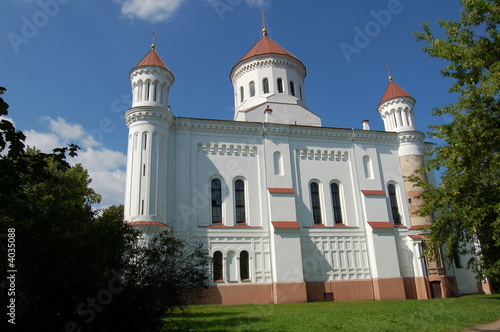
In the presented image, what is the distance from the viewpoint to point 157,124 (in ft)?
81.6

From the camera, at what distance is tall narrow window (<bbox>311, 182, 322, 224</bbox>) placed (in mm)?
27062

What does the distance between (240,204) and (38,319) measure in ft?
62.8

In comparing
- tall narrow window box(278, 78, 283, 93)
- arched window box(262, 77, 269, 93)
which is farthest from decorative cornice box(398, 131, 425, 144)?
arched window box(262, 77, 269, 93)

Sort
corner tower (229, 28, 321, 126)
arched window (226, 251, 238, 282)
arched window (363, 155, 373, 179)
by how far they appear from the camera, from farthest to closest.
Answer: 1. corner tower (229, 28, 321, 126)
2. arched window (363, 155, 373, 179)
3. arched window (226, 251, 238, 282)

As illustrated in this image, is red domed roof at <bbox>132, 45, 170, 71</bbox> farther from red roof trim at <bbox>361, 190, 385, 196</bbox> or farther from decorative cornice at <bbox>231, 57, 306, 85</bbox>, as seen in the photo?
red roof trim at <bbox>361, 190, 385, 196</bbox>

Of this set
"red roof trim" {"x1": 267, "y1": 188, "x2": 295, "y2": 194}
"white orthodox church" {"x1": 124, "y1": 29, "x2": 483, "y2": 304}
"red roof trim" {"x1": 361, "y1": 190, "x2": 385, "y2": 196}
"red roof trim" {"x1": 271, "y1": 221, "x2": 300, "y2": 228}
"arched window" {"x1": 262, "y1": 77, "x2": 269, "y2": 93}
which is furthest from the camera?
"arched window" {"x1": 262, "y1": 77, "x2": 269, "y2": 93}

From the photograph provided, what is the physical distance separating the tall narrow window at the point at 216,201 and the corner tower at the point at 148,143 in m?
3.44

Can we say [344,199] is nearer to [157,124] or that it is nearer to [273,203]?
[273,203]

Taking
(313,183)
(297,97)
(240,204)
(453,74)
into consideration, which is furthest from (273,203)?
(453,74)

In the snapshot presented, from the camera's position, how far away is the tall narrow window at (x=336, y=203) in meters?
27.5

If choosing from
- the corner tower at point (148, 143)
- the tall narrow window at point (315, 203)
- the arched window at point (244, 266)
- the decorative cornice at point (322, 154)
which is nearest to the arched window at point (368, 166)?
the decorative cornice at point (322, 154)

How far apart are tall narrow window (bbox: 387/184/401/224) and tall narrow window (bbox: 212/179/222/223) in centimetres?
1356

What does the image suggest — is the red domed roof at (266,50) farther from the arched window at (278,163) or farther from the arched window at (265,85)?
the arched window at (278,163)

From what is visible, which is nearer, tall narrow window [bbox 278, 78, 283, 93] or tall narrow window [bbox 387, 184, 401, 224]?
tall narrow window [bbox 387, 184, 401, 224]
